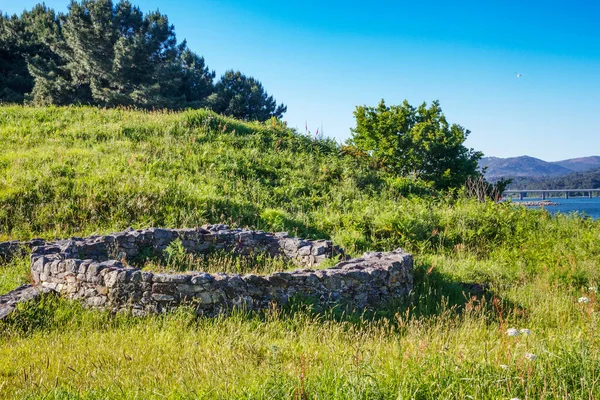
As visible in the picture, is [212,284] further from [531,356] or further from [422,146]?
[422,146]

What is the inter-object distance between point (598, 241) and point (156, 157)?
606 inches

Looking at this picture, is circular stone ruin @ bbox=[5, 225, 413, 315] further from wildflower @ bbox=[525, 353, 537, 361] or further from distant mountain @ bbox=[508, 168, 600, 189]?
distant mountain @ bbox=[508, 168, 600, 189]

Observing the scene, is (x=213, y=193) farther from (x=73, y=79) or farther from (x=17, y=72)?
(x=17, y=72)

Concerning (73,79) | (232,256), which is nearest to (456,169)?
(232,256)

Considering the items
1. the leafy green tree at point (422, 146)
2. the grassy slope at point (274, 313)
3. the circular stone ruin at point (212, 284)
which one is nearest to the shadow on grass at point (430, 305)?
the grassy slope at point (274, 313)

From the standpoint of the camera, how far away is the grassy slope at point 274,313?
419 cm

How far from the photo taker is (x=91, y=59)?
36438 millimetres

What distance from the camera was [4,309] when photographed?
6785 mm

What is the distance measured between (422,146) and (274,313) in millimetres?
20502

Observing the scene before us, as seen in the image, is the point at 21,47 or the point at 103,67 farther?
the point at 21,47

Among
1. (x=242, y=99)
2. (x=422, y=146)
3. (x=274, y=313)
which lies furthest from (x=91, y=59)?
(x=274, y=313)

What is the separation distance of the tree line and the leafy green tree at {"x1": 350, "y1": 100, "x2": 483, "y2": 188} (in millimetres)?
19336

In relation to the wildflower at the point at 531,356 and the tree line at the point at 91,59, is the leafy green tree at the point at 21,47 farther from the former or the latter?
the wildflower at the point at 531,356

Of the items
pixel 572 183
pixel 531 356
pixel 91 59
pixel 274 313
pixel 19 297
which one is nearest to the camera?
pixel 531 356
